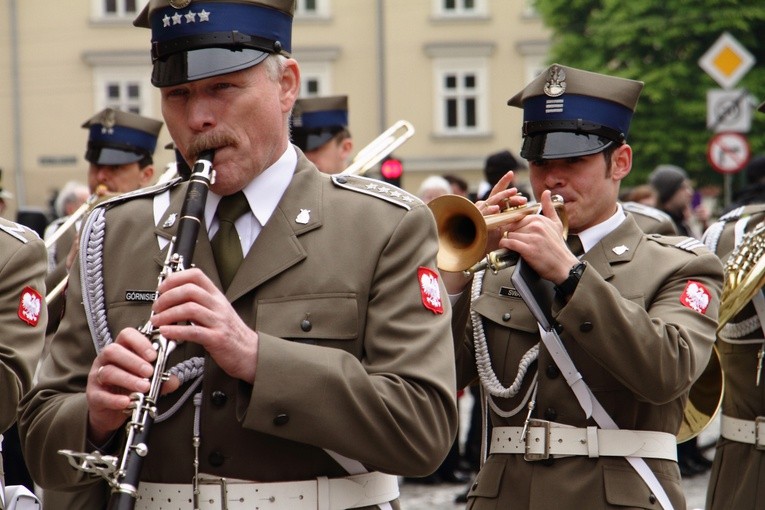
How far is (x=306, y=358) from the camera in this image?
10.2ft

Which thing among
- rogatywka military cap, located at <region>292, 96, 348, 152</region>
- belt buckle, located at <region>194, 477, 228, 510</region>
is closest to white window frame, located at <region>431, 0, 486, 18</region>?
rogatywka military cap, located at <region>292, 96, 348, 152</region>

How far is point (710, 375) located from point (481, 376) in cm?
95

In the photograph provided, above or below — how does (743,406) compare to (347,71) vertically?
below

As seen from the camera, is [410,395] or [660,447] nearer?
[410,395]

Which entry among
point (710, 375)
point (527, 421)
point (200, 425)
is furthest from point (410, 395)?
point (710, 375)

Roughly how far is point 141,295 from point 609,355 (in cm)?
159

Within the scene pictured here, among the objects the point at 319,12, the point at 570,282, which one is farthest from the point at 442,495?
the point at 319,12

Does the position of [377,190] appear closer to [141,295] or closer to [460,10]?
[141,295]

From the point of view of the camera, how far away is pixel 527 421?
4.53 metres

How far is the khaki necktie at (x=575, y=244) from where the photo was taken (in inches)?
188

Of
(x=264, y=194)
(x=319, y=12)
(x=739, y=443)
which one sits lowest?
(x=739, y=443)

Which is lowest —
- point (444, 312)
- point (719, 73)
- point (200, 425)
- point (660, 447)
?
point (660, 447)

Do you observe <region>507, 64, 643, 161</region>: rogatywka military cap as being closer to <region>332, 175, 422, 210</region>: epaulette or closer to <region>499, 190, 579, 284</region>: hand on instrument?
<region>499, 190, 579, 284</region>: hand on instrument

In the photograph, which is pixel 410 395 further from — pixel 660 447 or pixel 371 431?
pixel 660 447
